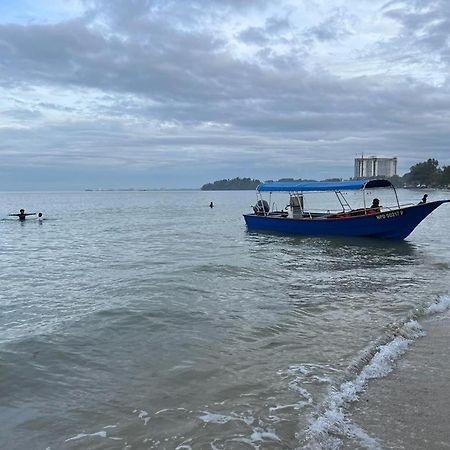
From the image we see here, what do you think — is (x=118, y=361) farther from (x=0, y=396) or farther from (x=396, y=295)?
(x=396, y=295)

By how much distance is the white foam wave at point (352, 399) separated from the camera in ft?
15.6

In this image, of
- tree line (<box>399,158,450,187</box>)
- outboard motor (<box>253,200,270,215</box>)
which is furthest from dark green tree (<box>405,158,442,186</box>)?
outboard motor (<box>253,200,270,215</box>)

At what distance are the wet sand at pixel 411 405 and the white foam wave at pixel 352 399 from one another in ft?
0.34

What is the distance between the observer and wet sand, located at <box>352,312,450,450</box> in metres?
4.71

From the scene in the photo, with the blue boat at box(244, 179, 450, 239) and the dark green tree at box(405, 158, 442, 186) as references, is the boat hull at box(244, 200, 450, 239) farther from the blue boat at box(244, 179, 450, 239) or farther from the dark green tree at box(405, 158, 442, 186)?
the dark green tree at box(405, 158, 442, 186)

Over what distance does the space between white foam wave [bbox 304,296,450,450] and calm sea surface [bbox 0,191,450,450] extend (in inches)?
1.4

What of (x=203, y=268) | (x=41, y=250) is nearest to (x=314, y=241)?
(x=203, y=268)

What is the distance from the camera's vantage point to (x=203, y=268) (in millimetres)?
17219

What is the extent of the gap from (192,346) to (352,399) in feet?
10.8

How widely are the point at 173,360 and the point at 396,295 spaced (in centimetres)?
704

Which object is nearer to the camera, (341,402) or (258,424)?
(258,424)

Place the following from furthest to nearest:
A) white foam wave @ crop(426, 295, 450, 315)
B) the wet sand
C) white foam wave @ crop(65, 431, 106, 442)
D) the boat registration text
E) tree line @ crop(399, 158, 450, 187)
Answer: tree line @ crop(399, 158, 450, 187), the boat registration text, white foam wave @ crop(426, 295, 450, 315), white foam wave @ crop(65, 431, 106, 442), the wet sand

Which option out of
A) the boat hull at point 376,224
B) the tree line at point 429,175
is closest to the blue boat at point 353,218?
Result: the boat hull at point 376,224

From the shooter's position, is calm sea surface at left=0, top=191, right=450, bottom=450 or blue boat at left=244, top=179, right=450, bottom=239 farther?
blue boat at left=244, top=179, right=450, bottom=239
